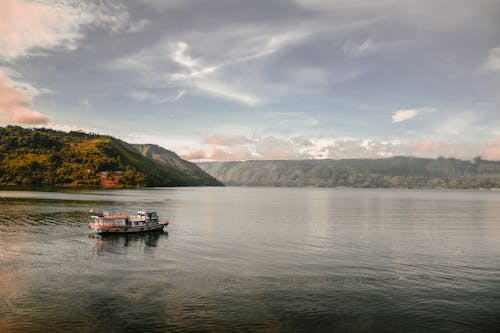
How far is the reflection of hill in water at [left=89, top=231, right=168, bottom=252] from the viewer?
83.5 meters

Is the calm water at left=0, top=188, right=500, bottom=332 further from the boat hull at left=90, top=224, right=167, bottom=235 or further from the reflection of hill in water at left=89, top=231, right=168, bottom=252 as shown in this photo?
the boat hull at left=90, top=224, right=167, bottom=235

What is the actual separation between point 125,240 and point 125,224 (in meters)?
11.8

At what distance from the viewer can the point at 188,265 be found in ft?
214

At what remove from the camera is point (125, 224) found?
343 ft

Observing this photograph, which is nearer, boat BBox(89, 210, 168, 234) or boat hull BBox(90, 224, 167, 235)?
boat hull BBox(90, 224, 167, 235)

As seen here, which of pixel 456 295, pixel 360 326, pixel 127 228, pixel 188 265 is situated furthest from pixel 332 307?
pixel 127 228

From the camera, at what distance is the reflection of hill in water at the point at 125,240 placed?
274 ft

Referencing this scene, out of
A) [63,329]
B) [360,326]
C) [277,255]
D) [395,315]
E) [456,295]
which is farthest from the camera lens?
[277,255]

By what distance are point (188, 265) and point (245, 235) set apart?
37989mm

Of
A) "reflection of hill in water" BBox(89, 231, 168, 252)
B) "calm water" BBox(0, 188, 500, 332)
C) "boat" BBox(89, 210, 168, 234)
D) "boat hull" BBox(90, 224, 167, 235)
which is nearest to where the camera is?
"calm water" BBox(0, 188, 500, 332)

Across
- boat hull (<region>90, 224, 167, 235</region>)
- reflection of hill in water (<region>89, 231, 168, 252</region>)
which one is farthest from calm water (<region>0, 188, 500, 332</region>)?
boat hull (<region>90, 224, 167, 235</region>)

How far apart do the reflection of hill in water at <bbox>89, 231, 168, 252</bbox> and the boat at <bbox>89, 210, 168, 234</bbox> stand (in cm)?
158

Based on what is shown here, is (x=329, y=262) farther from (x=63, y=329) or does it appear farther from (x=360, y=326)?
(x=63, y=329)

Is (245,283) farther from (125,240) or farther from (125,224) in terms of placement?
(125,224)
